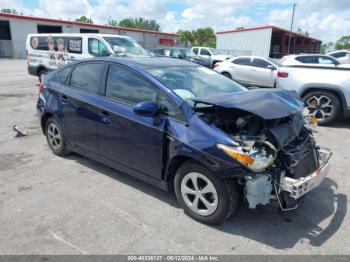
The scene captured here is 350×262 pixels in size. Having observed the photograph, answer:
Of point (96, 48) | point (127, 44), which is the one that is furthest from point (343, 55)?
point (96, 48)

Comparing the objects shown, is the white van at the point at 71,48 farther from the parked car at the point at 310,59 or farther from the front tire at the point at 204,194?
the front tire at the point at 204,194

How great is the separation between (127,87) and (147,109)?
67cm

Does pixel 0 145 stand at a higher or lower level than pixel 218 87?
Result: lower

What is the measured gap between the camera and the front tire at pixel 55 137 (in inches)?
190

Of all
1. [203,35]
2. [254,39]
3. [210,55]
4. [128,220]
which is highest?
[203,35]

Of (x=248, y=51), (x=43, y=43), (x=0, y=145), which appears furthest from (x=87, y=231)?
(x=248, y=51)

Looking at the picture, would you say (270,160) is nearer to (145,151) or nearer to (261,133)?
(261,133)

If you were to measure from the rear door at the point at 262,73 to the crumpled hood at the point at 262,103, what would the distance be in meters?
8.82

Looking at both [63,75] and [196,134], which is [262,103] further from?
[63,75]

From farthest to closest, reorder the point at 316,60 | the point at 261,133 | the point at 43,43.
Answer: the point at 316,60
the point at 43,43
the point at 261,133

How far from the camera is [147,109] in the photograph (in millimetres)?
3273

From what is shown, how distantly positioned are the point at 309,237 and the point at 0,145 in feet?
17.2

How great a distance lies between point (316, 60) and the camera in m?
13.6

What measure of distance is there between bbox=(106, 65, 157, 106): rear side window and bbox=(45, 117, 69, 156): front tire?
1.35 metres
